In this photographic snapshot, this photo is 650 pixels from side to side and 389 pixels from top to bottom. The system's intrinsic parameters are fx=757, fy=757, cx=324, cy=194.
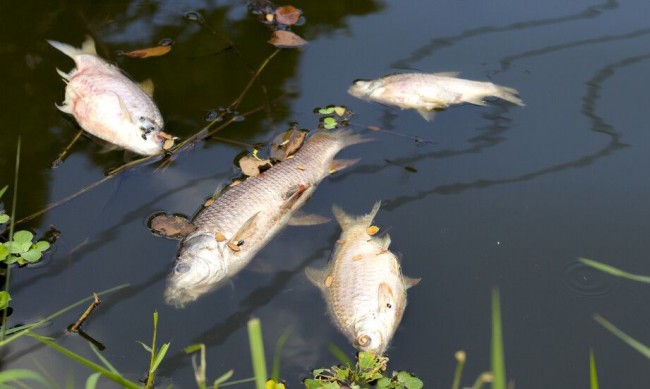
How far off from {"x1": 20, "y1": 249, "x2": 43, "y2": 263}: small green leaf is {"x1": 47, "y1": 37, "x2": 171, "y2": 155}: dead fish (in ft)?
2.52

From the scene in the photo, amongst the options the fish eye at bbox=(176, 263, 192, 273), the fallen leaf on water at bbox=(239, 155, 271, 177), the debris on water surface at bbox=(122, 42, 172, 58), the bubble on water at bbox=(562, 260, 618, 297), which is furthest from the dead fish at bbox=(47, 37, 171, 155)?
the bubble on water at bbox=(562, 260, 618, 297)

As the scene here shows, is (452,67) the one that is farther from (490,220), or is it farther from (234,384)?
(234,384)

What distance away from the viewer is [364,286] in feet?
10.3

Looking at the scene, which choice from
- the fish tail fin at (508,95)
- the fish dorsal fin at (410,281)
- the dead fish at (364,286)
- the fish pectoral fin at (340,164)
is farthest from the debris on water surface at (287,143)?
the fish tail fin at (508,95)

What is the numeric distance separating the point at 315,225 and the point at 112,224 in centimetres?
95

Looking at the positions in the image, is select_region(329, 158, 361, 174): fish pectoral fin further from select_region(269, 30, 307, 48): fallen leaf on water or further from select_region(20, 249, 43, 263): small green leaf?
select_region(20, 249, 43, 263): small green leaf

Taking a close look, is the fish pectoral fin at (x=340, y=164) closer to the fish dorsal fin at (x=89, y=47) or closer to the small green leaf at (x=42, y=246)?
the small green leaf at (x=42, y=246)

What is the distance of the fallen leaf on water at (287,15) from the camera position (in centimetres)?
469

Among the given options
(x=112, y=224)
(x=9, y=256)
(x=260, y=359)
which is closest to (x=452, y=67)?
(x=112, y=224)

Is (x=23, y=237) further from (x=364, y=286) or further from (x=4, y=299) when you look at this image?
(x=364, y=286)

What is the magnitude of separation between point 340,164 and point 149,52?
1475mm

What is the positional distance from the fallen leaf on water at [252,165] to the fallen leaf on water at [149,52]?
106 centimetres

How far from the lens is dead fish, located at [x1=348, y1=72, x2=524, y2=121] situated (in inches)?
161

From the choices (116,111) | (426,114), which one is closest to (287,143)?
(426,114)
